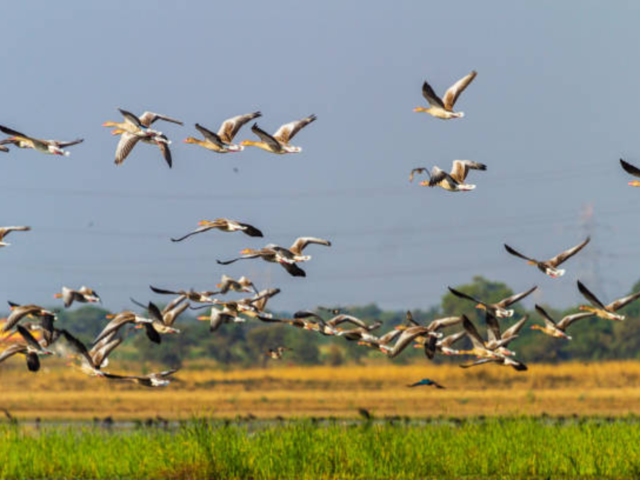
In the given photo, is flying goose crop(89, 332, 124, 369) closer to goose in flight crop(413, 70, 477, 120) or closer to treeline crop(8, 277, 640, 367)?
goose in flight crop(413, 70, 477, 120)

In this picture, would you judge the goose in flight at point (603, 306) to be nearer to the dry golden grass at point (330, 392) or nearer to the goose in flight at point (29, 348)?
the goose in flight at point (29, 348)

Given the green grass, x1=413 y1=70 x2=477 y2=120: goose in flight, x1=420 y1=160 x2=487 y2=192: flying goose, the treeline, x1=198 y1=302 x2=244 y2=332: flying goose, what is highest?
x1=413 y1=70 x2=477 y2=120: goose in flight

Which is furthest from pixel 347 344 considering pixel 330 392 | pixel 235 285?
pixel 235 285

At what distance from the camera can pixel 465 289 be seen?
13138 centimetres

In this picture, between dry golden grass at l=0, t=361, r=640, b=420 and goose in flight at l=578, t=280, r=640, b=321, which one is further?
dry golden grass at l=0, t=361, r=640, b=420

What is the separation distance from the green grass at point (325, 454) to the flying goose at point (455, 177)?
650 centimetres

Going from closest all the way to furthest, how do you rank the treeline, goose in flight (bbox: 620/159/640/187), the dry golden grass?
1. goose in flight (bbox: 620/159/640/187)
2. the dry golden grass
3. the treeline

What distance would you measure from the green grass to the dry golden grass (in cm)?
4365

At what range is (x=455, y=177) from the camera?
29.8m

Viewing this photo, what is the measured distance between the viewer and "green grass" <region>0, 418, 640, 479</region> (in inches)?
1175

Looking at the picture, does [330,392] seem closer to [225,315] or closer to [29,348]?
[225,315]

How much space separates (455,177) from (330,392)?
65585mm

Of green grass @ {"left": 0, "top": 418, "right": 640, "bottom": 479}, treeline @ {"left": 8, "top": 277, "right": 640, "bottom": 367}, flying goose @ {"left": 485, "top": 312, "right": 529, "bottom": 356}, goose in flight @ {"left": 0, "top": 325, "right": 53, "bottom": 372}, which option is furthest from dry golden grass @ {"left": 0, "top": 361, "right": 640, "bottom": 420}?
goose in flight @ {"left": 0, "top": 325, "right": 53, "bottom": 372}

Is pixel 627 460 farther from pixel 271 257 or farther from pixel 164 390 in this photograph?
pixel 164 390
